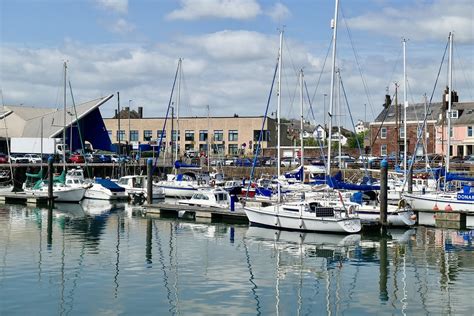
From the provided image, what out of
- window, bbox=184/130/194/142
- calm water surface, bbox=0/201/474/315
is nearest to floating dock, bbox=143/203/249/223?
calm water surface, bbox=0/201/474/315

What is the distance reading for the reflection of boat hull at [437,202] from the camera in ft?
145

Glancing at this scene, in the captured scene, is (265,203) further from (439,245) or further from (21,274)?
(21,274)

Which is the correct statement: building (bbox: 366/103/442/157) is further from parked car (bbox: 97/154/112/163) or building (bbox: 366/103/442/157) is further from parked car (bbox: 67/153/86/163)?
parked car (bbox: 67/153/86/163)

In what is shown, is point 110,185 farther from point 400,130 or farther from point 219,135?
point 219,135

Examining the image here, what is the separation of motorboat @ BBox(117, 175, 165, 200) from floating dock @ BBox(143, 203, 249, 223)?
11028 millimetres

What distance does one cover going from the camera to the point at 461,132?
91.1m

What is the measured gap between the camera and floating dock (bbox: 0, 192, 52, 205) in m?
58.4

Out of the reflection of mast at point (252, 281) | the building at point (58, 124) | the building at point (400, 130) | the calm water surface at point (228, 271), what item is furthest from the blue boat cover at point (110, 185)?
the building at point (400, 130)

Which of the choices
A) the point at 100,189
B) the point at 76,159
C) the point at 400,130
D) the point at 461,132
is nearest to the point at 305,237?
the point at 100,189

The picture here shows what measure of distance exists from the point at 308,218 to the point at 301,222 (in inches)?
21.1

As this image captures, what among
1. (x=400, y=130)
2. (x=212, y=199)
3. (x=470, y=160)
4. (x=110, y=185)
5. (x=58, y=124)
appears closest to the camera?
(x=212, y=199)

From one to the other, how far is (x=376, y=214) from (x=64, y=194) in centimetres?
2869

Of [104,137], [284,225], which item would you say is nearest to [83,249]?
[284,225]

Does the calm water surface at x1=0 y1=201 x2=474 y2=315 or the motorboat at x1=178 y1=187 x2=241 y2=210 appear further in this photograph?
the motorboat at x1=178 y1=187 x2=241 y2=210
